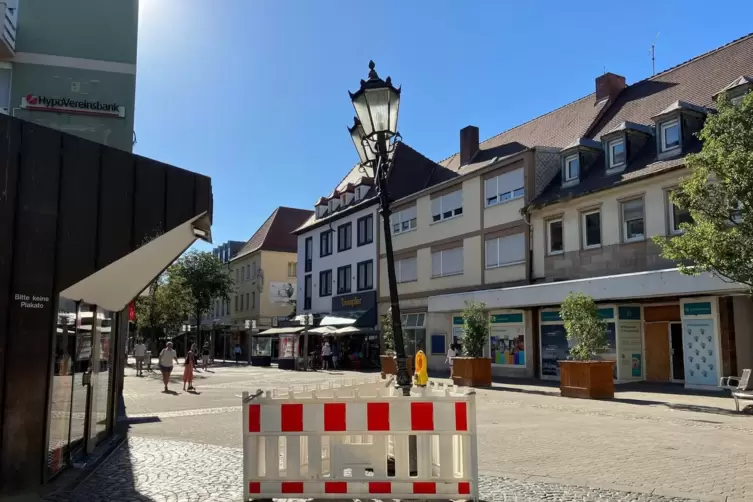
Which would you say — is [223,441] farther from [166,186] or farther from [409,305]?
[409,305]

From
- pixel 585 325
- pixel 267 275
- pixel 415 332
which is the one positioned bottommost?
pixel 415 332

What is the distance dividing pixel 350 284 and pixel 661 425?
31.8m

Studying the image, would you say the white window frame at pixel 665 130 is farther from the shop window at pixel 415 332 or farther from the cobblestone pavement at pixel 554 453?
the shop window at pixel 415 332

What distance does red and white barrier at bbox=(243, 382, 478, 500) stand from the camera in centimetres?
584

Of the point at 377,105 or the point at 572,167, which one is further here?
the point at 572,167

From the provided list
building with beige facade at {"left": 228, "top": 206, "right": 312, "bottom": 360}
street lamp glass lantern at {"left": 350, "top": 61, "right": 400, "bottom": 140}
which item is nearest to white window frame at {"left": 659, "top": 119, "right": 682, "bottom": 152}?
street lamp glass lantern at {"left": 350, "top": 61, "right": 400, "bottom": 140}

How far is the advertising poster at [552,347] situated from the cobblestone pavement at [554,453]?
9.07m

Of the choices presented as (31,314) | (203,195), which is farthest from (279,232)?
(31,314)

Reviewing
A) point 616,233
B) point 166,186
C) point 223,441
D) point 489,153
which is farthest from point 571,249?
point 166,186

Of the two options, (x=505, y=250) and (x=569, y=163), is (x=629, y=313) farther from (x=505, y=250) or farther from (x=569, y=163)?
(x=505, y=250)

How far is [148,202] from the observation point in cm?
743

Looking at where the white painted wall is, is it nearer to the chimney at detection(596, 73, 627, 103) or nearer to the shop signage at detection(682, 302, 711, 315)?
the chimney at detection(596, 73, 627, 103)

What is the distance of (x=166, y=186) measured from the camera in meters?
7.56

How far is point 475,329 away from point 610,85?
14.5 m
